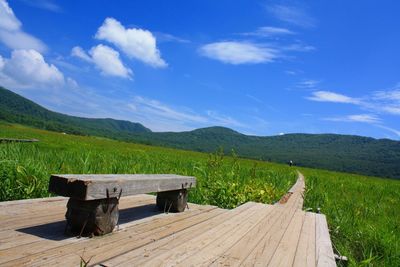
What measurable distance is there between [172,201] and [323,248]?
207 cm

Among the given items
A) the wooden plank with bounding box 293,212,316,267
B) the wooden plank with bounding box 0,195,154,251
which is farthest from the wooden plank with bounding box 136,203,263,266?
the wooden plank with bounding box 0,195,154,251

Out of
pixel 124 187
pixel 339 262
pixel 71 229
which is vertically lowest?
pixel 339 262

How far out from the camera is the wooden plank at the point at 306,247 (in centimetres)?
316

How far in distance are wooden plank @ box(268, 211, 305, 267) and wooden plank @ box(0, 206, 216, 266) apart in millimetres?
1050

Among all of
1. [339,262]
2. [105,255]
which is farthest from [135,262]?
[339,262]

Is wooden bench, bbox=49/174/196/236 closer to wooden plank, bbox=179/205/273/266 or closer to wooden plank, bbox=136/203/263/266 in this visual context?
wooden plank, bbox=136/203/263/266

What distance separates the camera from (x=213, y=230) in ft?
13.1

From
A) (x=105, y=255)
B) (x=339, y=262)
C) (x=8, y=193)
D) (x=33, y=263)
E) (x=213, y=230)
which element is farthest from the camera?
(x=8, y=193)

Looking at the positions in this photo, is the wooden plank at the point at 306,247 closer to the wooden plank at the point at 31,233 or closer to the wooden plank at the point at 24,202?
the wooden plank at the point at 31,233

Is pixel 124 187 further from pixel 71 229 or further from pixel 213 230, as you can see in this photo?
pixel 213 230

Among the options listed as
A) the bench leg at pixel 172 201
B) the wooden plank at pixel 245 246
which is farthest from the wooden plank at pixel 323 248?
the bench leg at pixel 172 201

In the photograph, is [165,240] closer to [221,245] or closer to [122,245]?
[122,245]

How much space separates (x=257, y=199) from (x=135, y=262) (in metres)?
5.56

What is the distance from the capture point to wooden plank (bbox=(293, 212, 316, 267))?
3.16 metres
